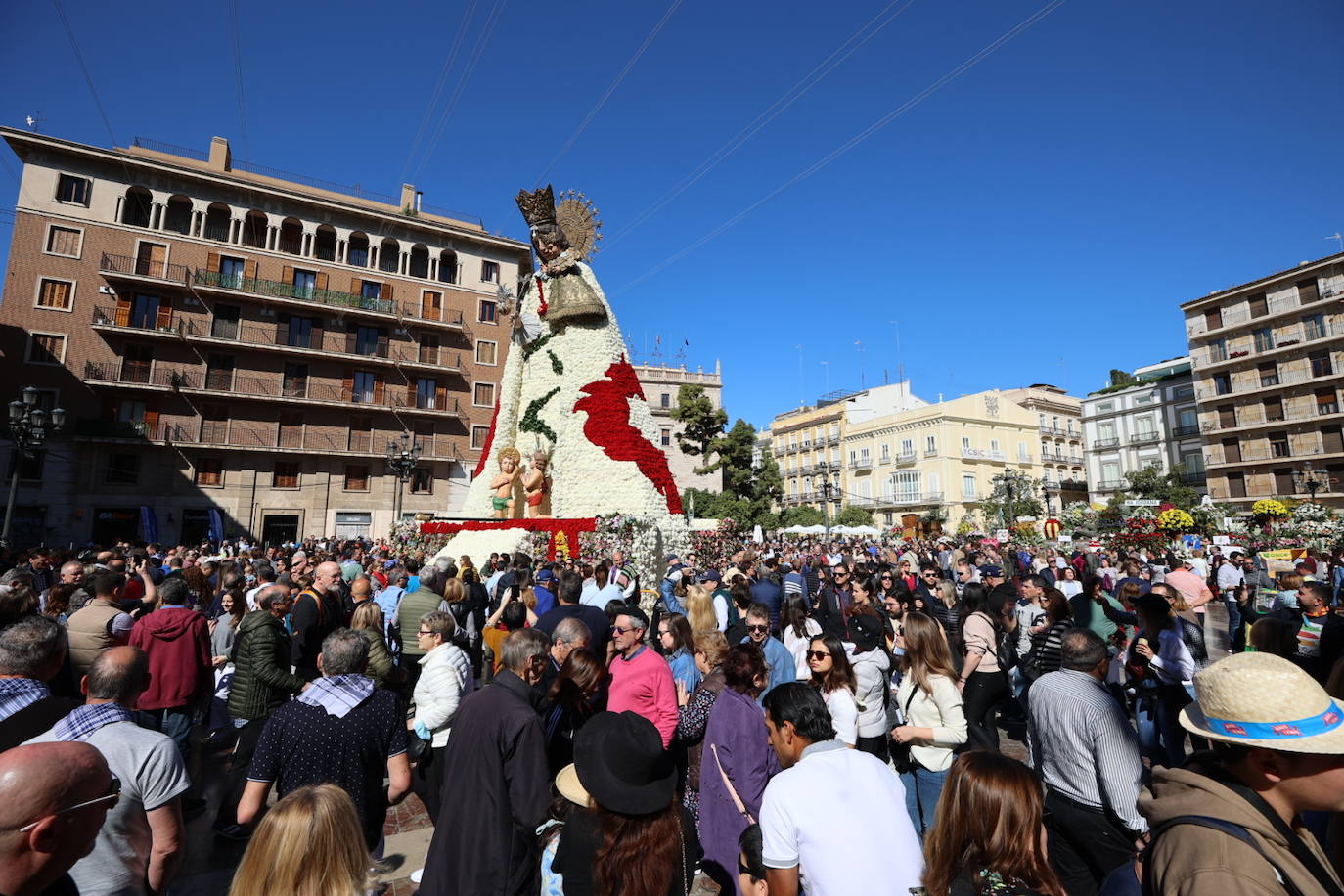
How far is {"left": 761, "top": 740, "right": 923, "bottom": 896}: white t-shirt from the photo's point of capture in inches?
86.9

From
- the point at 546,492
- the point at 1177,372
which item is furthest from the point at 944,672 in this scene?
the point at 1177,372

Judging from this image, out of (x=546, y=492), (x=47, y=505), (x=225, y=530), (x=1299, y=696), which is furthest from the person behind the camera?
(x=225, y=530)

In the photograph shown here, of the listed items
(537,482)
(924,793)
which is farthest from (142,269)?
(924,793)

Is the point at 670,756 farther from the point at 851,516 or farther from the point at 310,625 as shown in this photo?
the point at 851,516

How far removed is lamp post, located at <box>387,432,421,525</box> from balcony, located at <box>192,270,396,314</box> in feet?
21.2

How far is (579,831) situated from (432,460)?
31.8 meters

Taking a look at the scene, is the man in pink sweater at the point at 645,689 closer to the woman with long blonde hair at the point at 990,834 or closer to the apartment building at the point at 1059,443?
the woman with long blonde hair at the point at 990,834

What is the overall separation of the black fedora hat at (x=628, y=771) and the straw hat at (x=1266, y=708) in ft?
5.19

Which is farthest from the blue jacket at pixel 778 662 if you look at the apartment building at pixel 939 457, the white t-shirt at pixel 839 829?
the apartment building at pixel 939 457

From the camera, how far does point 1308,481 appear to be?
25.8 m

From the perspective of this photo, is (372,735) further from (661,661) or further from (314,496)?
(314,496)

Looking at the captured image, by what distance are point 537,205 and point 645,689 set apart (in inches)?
636

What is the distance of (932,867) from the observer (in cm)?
212

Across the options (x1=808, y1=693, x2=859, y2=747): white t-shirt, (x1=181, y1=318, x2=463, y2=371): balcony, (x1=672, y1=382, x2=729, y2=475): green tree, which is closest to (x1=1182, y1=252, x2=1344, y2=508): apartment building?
(x1=672, y1=382, x2=729, y2=475): green tree
